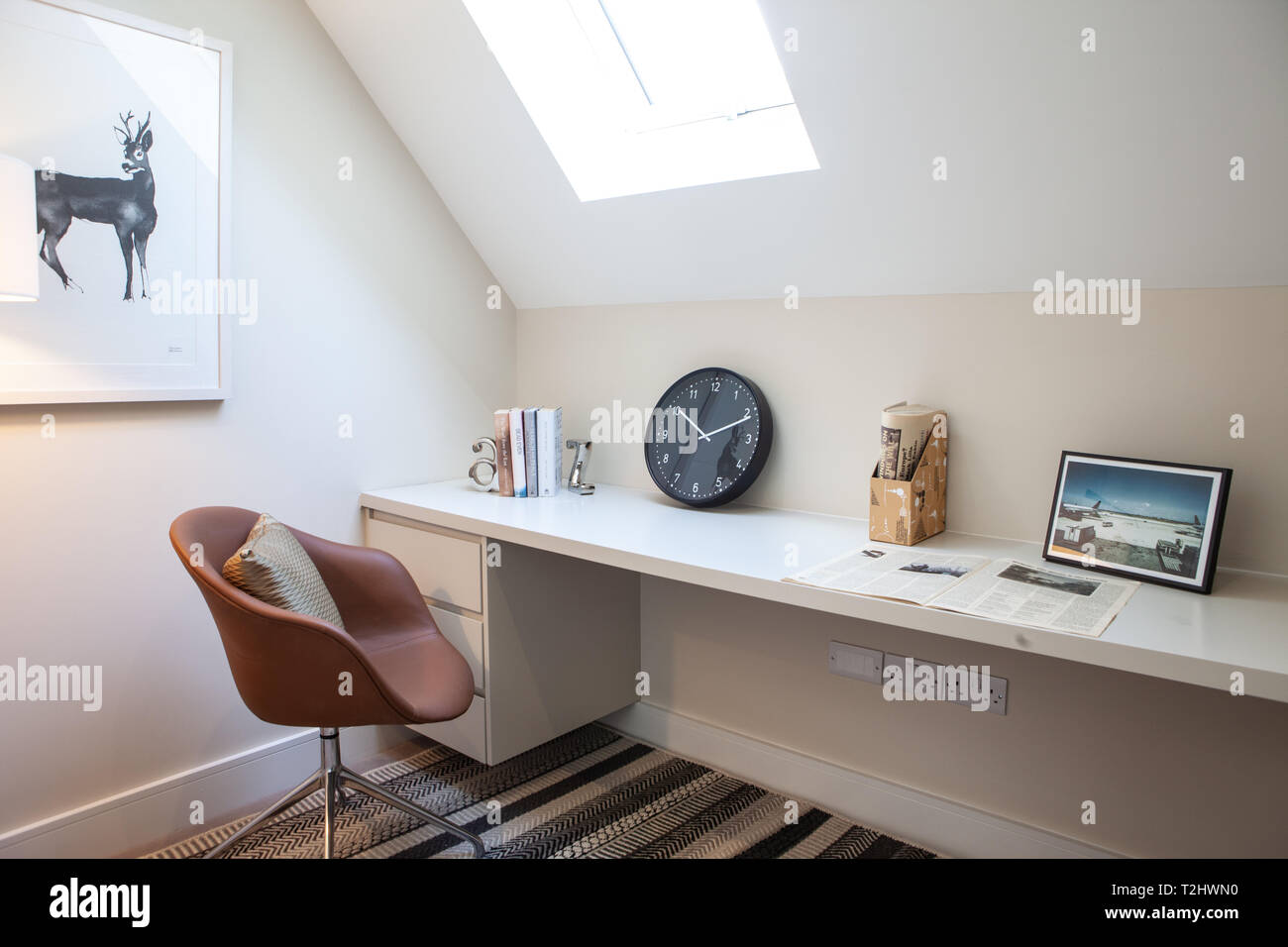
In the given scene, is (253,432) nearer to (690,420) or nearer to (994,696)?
(690,420)

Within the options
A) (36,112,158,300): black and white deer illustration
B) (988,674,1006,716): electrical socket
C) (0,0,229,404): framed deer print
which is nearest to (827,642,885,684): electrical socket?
(988,674,1006,716): electrical socket

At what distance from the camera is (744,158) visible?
2.21 metres

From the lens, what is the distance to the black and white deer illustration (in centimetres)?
190

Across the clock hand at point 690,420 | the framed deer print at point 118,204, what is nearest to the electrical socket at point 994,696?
the clock hand at point 690,420

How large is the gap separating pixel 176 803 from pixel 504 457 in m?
1.21

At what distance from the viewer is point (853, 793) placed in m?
2.26

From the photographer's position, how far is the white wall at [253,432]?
79.0 inches

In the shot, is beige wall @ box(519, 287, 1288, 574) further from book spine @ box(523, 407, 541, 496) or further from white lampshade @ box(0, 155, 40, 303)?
white lampshade @ box(0, 155, 40, 303)

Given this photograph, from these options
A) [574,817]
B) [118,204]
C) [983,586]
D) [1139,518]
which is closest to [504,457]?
[574,817]

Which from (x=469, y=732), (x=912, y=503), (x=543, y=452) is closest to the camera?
(x=912, y=503)

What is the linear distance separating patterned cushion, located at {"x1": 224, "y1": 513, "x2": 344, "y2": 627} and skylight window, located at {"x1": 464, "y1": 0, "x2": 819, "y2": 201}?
1205 millimetres

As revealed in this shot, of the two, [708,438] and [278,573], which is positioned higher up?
[708,438]

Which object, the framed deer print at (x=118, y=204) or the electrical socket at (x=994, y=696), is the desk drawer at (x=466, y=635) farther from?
the electrical socket at (x=994, y=696)
